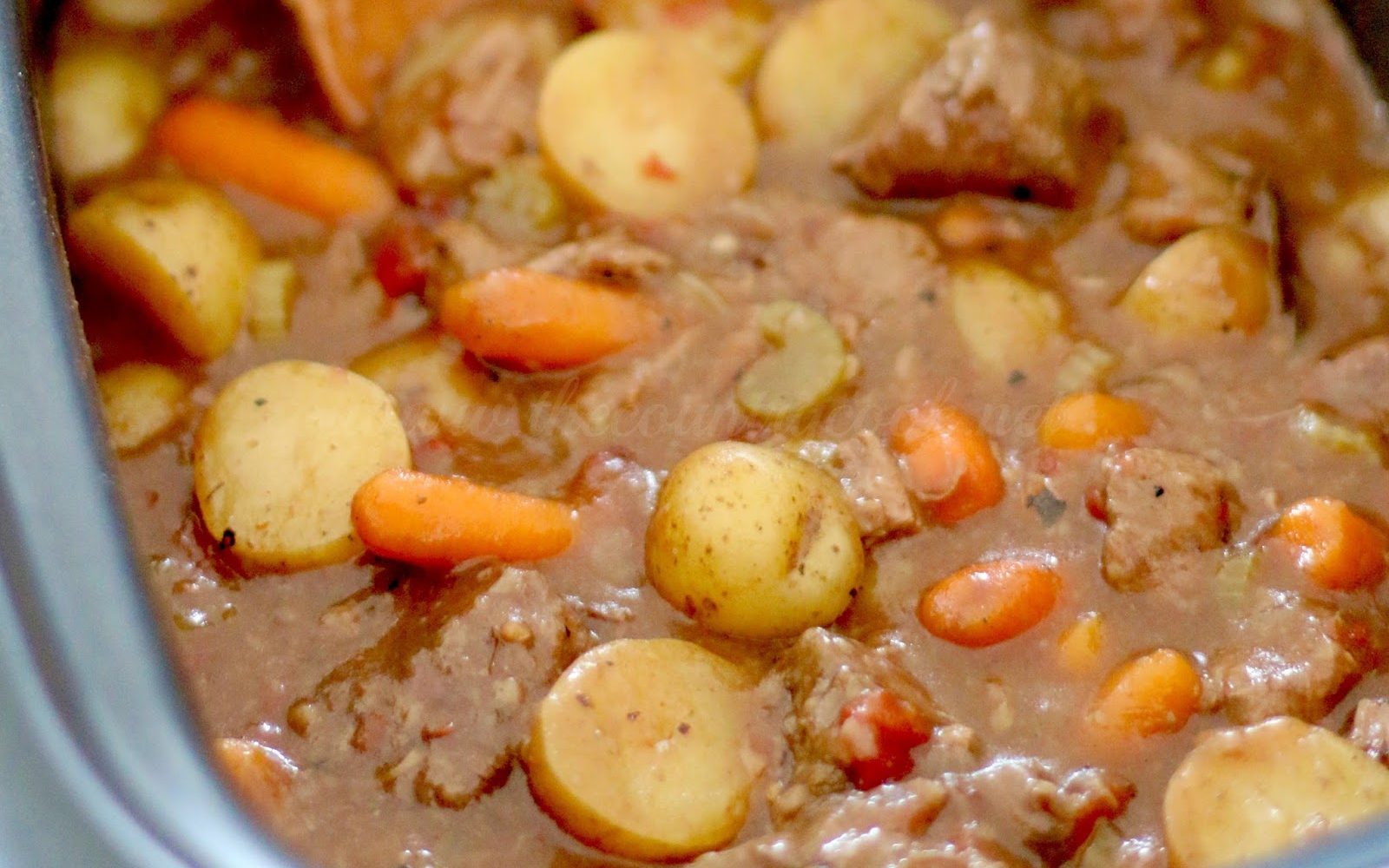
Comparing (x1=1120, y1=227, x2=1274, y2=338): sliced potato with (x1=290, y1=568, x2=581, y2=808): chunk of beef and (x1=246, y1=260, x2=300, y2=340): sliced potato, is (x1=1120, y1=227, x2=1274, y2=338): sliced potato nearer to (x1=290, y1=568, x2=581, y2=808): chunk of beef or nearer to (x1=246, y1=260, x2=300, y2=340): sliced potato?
(x1=290, y1=568, x2=581, y2=808): chunk of beef

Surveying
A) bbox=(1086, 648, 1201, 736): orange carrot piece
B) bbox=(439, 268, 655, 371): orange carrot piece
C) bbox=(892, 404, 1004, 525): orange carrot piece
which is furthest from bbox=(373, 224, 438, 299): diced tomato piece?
bbox=(1086, 648, 1201, 736): orange carrot piece

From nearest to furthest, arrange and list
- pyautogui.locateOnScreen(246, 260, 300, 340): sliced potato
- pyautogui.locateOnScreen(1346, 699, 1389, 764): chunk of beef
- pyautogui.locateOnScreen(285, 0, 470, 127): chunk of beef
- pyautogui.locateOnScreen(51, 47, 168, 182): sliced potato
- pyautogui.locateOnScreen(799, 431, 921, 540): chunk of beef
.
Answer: pyautogui.locateOnScreen(1346, 699, 1389, 764): chunk of beef → pyautogui.locateOnScreen(799, 431, 921, 540): chunk of beef → pyautogui.locateOnScreen(246, 260, 300, 340): sliced potato → pyautogui.locateOnScreen(51, 47, 168, 182): sliced potato → pyautogui.locateOnScreen(285, 0, 470, 127): chunk of beef

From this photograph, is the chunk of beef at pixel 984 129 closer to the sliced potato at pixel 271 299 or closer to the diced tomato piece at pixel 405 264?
the diced tomato piece at pixel 405 264

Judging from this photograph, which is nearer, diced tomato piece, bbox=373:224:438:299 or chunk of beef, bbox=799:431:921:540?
chunk of beef, bbox=799:431:921:540

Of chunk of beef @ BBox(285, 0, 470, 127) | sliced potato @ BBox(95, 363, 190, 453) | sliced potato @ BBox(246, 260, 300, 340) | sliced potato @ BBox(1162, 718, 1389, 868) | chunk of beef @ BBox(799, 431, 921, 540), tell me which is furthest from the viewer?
chunk of beef @ BBox(285, 0, 470, 127)

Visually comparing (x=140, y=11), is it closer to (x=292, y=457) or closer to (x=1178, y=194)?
(x=292, y=457)

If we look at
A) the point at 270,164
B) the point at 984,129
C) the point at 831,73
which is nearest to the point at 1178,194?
the point at 984,129

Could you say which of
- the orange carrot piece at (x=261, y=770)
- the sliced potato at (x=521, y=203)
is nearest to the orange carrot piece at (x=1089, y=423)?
the sliced potato at (x=521, y=203)
